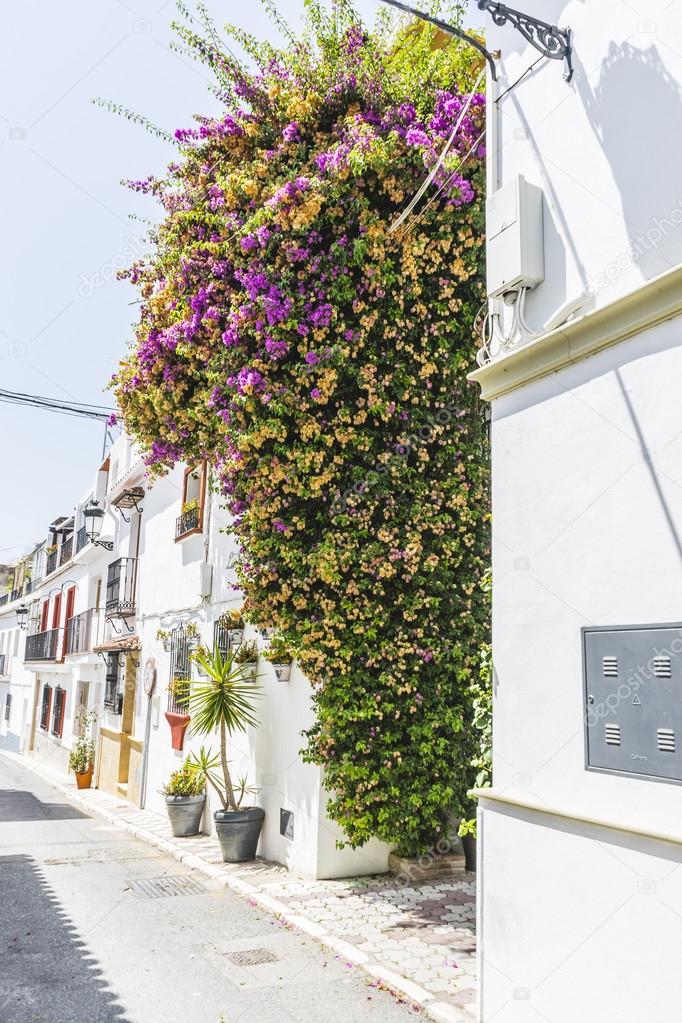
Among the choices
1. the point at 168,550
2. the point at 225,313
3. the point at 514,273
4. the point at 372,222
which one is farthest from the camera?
the point at 168,550

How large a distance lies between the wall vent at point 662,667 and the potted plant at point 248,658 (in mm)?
7460

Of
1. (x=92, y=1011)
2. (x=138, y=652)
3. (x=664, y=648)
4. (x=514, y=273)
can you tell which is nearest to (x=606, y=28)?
(x=514, y=273)

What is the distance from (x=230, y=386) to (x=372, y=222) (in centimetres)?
235

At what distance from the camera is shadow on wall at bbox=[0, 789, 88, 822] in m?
15.2

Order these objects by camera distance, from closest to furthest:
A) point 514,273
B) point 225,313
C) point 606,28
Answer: point 606,28 < point 514,273 < point 225,313

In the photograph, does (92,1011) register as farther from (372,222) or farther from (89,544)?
(89,544)

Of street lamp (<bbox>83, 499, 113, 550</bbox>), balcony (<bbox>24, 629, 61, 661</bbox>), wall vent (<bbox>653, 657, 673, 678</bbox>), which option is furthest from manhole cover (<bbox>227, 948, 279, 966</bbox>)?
balcony (<bbox>24, 629, 61, 661</bbox>)

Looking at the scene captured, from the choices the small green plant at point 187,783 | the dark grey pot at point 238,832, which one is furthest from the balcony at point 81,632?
the dark grey pot at point 238,832

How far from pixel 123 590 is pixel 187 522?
5.85 m

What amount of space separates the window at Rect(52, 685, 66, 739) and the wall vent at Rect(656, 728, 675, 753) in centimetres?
2675

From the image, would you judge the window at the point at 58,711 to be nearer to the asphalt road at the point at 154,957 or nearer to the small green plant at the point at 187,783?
the small green plant at the point at 187,783

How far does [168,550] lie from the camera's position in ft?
50.6

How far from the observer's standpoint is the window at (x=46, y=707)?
3062 centimetres

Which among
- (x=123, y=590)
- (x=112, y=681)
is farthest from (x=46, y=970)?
(x=112, y=681)
